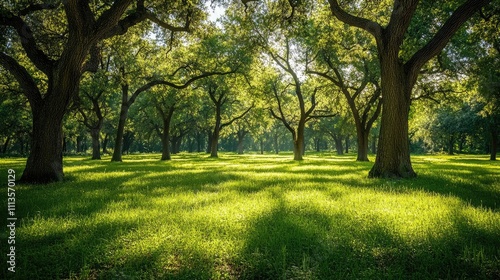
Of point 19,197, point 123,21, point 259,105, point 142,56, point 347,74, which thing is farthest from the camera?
point 259,105

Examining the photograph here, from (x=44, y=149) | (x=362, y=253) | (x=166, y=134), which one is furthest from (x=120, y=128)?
(x=362, y=253)

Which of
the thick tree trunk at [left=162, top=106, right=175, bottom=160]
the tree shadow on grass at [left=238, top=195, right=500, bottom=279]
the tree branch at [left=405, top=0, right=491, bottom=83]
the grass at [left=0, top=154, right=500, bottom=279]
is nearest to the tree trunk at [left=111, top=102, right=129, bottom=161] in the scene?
the thick tree trunk at [left=162, top=106, right=175, bottom=160]

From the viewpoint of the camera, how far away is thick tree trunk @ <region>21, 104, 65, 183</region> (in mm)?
10164

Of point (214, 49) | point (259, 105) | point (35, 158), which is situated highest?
point (214, 49)

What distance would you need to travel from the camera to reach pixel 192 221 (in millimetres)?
4609

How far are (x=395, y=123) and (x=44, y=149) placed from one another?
13407 mm

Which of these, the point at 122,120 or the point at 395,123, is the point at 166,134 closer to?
the point at 122,120

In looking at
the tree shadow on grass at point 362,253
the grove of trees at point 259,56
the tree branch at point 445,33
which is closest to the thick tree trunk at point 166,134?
the grove of trees at point 259,56

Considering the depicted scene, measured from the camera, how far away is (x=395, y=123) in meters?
10.8

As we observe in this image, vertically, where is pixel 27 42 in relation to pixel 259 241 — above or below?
above

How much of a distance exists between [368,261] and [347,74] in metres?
26.6

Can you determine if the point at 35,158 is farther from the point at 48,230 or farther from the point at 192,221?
the point at 192,221

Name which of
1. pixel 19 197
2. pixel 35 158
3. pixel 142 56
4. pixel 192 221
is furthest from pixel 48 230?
pixel 142 56

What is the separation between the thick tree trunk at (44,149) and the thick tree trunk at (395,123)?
12695mm
